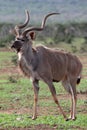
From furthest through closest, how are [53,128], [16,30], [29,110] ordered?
1. [29,110]
2. [16,30]
3. [53,128]

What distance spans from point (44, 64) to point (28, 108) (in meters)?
2.37

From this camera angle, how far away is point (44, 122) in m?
12.6

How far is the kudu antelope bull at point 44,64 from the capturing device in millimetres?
12969

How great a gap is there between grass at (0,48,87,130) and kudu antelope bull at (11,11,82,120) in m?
0.40

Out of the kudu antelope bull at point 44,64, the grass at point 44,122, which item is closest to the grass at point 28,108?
the grass at point 44,122

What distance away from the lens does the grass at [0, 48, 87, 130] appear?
40.9ft

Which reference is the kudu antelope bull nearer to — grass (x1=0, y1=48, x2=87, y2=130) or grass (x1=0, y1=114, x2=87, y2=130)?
grass (x1=0, y1=114, x2=87, y2=130)

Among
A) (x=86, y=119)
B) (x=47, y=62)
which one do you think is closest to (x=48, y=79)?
(x=47, y=62)

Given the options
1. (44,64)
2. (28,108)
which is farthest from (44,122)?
(28,108)

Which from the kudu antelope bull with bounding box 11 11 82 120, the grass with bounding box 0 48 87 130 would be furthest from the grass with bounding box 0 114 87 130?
the kudu antelope bull with bounding box 11 11 82 120

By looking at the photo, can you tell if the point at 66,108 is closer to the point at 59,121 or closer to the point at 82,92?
the point at 59,121

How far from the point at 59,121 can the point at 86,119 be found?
26.4 inches

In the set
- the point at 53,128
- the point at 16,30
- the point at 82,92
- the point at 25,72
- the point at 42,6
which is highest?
the point at 16,30

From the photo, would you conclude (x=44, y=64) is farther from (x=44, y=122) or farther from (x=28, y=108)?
Result: (x=28, y=108)
